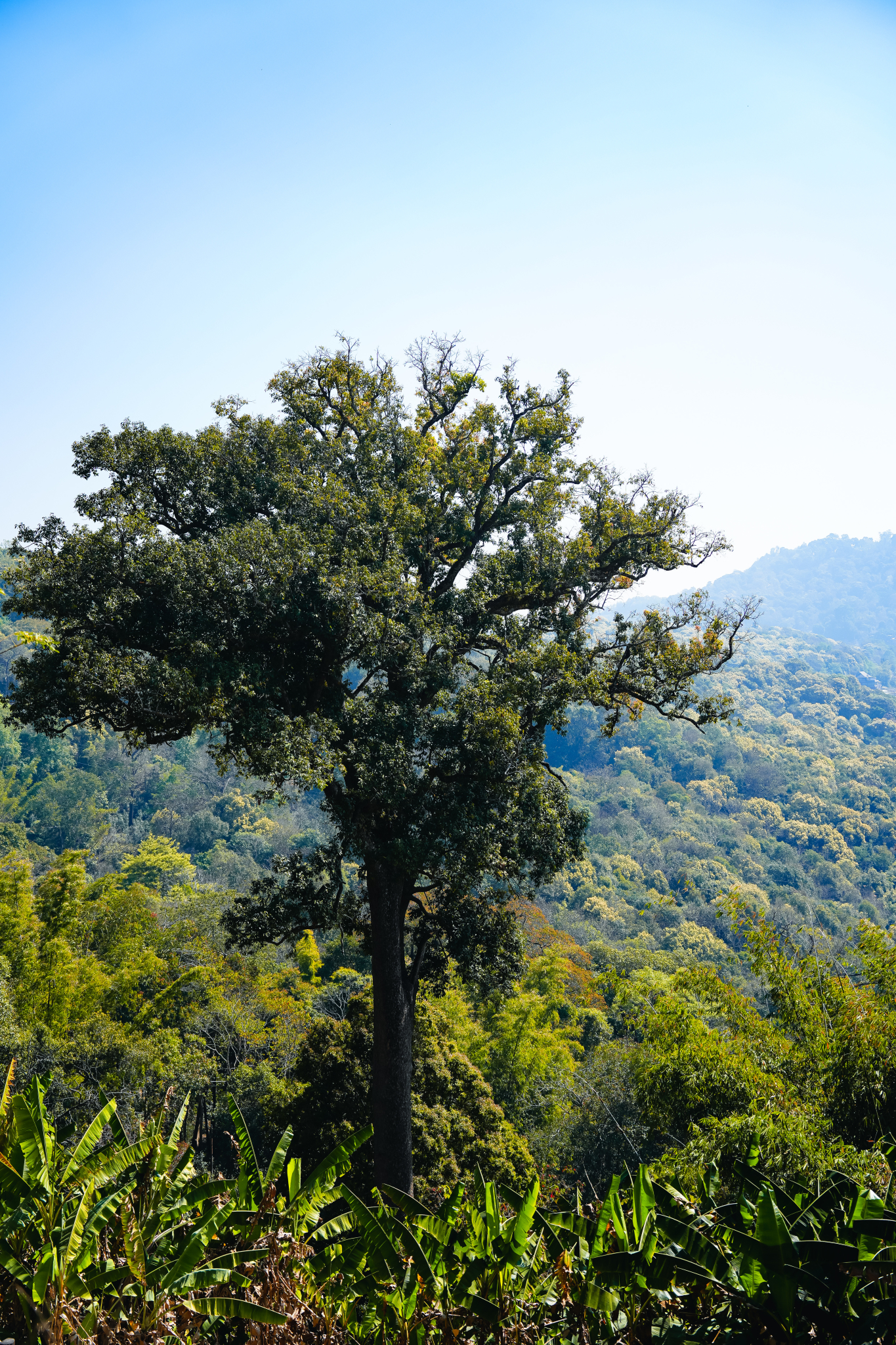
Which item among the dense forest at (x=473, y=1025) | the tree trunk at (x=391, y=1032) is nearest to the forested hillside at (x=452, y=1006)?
the dense forest at (x=473, y=1025)

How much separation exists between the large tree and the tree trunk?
34mm

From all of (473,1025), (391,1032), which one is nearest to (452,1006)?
(473,1025)

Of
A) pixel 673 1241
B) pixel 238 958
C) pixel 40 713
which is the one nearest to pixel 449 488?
pixel 40 713

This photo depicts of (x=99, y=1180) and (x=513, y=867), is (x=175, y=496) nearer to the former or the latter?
(x=513, y=867)

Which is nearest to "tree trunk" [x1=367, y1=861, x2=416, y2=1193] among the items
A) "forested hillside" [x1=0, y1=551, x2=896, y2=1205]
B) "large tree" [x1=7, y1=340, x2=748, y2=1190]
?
"large tree" [x1=7, y1=340, x2=748, y2=1190]

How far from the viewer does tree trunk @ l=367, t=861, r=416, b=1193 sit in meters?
9.31

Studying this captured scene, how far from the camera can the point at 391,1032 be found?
969 centimetres

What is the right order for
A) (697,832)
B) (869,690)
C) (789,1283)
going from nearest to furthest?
(789,1283) < (697,832) < (869,690)

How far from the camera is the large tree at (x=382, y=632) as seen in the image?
Answer: 760 centimetres

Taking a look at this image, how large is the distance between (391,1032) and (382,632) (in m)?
5.22

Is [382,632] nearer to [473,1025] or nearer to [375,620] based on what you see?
[375,620]

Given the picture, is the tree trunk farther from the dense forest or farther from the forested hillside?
the forested hillside

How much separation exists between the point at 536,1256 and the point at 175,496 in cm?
850

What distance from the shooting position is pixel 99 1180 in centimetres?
262
